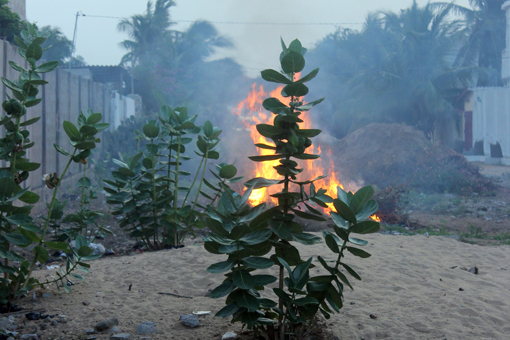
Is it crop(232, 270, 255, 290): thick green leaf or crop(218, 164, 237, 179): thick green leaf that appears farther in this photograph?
crop(218, 164, 237, 179): thick green leaf

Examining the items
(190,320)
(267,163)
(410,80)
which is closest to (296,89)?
(190,320)

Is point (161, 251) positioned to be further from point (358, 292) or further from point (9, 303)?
point (358, 292)

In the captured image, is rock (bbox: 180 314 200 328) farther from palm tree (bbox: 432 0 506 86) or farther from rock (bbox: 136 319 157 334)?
palm tree (bbox: 432 0 506 86)

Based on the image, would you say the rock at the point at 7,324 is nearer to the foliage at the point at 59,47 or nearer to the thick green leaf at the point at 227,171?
the thick green leaf at the point at 227,171

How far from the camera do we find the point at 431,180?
12562 millimetres

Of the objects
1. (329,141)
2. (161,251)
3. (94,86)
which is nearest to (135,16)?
(94,86)

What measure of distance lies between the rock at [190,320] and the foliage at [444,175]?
10.5 m

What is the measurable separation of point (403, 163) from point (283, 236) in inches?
486

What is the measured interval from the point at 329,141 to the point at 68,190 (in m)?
9.34

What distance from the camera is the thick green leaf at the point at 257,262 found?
2035 mm

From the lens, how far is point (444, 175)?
12.5 metres

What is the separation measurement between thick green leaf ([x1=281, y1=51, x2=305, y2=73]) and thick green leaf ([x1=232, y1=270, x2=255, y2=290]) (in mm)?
1093

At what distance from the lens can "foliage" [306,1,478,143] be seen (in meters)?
21.5

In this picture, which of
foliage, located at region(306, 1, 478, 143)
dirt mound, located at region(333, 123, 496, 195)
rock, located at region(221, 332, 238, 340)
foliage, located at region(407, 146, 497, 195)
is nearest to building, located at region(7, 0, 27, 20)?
dirt mound, located at region(333, 123, 496, 195)
